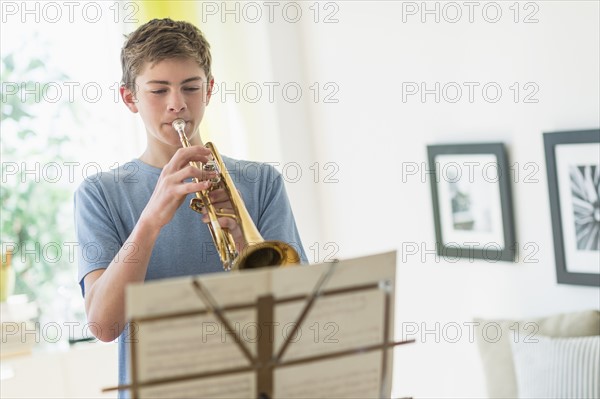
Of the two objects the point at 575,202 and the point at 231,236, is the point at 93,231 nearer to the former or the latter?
the point at 231,236

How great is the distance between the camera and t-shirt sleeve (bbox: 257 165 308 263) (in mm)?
2082

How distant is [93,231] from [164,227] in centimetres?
16

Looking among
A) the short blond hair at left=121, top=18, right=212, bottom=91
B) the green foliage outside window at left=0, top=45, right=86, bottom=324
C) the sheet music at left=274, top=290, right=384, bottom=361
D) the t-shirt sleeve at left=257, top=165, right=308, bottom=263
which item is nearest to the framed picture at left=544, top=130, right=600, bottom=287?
the t-shirt sleeve at left=257, top=165, right=308, bottom=263

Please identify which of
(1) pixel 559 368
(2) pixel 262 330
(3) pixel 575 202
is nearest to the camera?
(2) pixel 262 330

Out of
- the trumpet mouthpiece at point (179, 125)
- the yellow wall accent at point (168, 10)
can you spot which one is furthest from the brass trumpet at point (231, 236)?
the yellow wall accent at point (168, 10)

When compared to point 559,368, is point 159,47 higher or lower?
higher

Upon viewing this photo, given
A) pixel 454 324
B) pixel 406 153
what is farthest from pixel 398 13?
pixel 454 324

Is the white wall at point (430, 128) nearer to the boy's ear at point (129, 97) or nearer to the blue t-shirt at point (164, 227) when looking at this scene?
the blue t-shirt at point (164, 227)

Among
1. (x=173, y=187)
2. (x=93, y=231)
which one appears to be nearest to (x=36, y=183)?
(x=93, y=231)

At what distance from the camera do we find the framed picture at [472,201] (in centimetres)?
325

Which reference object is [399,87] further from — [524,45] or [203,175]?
[203,175]

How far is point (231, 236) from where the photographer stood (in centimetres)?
193

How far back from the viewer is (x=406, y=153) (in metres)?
3.64

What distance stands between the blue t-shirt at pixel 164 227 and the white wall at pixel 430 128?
1.26 meters
